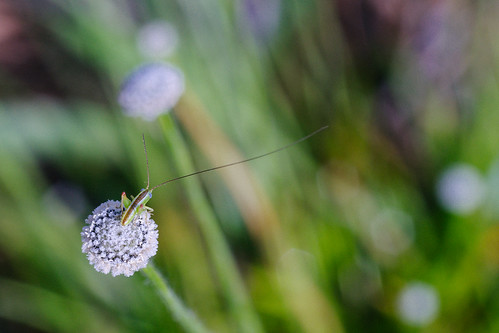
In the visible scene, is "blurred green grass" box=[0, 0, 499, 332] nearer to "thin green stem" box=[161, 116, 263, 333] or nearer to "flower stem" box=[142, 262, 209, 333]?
"thin green stem" box=[161, 116, 263, 333]

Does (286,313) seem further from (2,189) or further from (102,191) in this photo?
(2,189)

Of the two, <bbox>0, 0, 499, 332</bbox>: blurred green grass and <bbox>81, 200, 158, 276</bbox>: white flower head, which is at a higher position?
<bbox>0, 0, 499, 332</bbox>: blurred green grass

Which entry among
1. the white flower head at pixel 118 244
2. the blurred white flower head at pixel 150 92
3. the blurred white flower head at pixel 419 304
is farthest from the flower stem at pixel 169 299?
the blurred white flower head at pixel 419 304

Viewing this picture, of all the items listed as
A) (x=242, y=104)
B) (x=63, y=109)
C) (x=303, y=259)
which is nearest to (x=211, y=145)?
(x=242, y=104)

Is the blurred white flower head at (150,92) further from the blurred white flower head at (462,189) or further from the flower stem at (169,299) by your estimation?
the blurred white flower head at (462,189)

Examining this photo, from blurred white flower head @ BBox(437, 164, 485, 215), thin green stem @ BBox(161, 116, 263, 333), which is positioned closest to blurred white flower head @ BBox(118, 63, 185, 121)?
thin green stem @ BBox(161, 116, 263, 333)

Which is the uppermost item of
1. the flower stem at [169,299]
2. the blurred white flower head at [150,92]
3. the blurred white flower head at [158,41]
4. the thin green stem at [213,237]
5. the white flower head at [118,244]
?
the blurred white flower head at [158,41]

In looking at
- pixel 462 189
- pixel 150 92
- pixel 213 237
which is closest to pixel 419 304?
pixel 462 189
